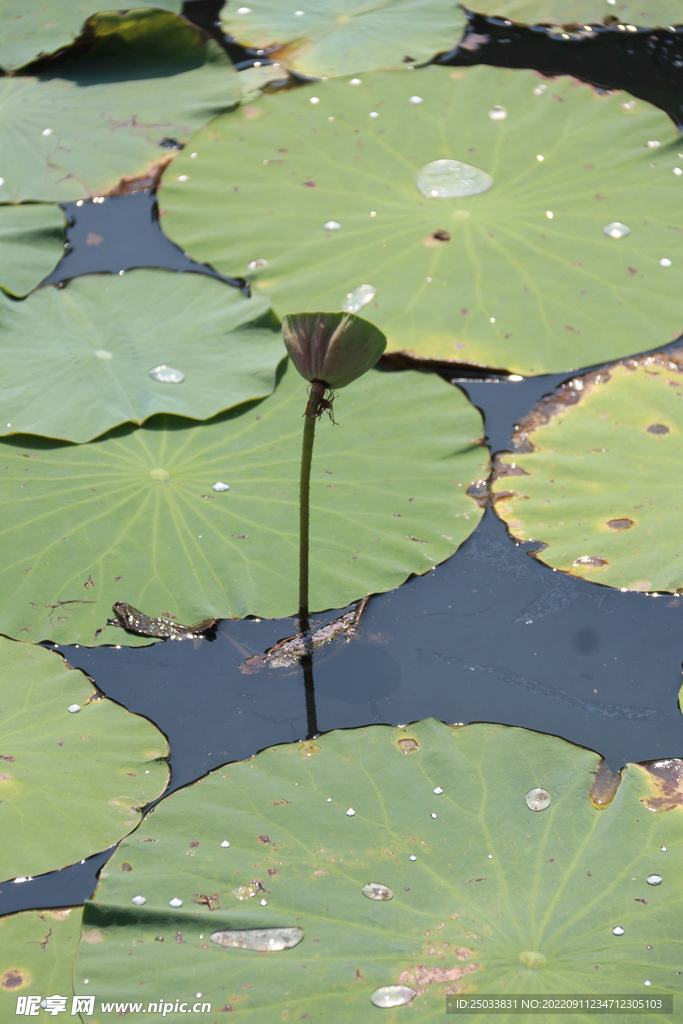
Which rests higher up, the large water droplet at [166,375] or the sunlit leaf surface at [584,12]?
the sunlit leaf surface at [584,12]

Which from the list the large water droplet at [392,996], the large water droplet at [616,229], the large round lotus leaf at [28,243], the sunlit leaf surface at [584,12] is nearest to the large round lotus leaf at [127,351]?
the large round lotus leaf at [28,243]

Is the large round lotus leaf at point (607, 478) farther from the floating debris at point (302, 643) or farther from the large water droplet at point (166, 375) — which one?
the large water droplet at point (166, 375)

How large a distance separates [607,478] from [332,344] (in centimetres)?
100

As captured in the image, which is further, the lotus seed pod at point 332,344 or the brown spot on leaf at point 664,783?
the brown spot on leaf at point 664,783

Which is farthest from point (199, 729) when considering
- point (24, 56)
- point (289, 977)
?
point (24, 56)

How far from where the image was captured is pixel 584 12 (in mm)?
3656

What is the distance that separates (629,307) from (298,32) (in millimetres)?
2086

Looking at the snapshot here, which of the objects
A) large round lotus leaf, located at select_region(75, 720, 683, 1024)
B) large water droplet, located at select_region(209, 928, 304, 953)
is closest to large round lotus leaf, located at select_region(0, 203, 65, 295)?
large round lotus leaf, located at select_region(75, 720, 683, 1024)

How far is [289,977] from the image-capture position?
1.25 m

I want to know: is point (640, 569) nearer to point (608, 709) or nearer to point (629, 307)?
point (608, 709)

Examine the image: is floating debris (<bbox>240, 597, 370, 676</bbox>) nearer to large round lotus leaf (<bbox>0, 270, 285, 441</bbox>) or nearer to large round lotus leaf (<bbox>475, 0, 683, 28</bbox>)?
large round lotus leaf (<bbox>0, 270, 285, 441</bbox>)

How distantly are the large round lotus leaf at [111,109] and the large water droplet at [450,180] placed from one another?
897 millimetres

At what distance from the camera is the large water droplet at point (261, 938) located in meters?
1.29

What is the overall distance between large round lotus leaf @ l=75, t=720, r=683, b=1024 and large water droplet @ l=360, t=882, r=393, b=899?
0.01 m
